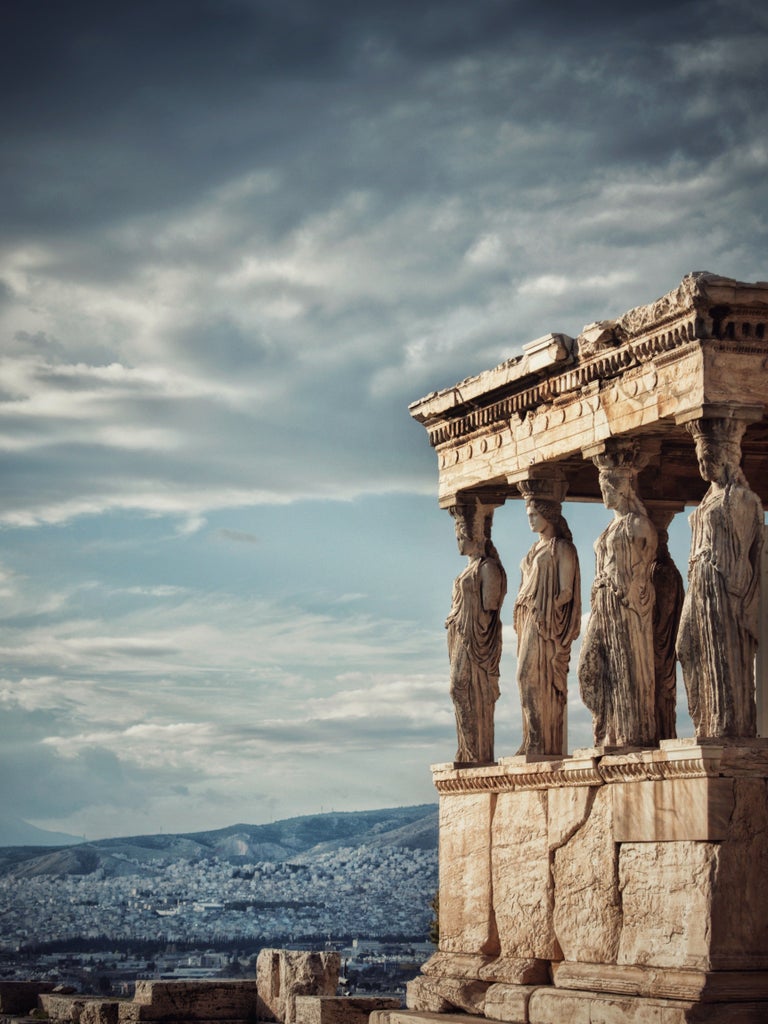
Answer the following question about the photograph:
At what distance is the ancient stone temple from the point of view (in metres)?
16.6

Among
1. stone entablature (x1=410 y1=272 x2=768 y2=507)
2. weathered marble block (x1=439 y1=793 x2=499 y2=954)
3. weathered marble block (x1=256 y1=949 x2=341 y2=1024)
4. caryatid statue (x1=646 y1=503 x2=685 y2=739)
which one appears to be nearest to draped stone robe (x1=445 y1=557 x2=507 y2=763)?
weathered marble block (x1=439 y1=793 x2=499 y2=954)

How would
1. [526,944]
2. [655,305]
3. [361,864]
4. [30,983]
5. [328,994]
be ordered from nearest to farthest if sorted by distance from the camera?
[655,305]
[526,944]
[328,994]
[30,983]
[361,864]

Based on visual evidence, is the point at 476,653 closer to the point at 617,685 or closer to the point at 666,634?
the point at 666,634

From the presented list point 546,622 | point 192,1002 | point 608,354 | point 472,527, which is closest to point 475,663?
point 472,527

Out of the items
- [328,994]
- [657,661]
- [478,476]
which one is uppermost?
[478,476]

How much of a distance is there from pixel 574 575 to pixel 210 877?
48.5 metres

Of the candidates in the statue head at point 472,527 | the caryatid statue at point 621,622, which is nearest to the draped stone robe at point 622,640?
the caryatid statue at point 621,622

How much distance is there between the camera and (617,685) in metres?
18.0

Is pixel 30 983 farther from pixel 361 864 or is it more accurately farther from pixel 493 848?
pixel 361 864

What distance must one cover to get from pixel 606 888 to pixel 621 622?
6.88 feet

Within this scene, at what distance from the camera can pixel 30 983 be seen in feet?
83.5

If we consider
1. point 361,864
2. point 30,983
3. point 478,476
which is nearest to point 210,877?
point 361,864

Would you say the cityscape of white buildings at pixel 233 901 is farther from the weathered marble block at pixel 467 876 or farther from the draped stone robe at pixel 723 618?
the draped stone robe at pixel 723 618

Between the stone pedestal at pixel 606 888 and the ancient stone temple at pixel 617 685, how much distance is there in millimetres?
20
